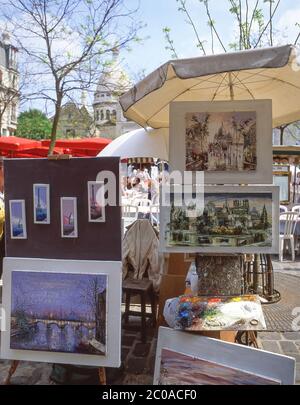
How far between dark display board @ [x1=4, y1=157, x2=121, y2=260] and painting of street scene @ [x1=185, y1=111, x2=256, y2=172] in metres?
0.54

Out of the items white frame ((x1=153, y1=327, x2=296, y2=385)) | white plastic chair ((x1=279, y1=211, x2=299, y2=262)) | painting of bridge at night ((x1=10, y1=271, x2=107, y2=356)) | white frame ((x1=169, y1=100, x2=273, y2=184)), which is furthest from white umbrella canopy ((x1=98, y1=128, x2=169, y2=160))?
white plastic chair ((x1=279, y1=211, x2=299, y2=262))

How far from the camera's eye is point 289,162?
1048 centimetres

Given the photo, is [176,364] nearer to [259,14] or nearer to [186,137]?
[186,137]

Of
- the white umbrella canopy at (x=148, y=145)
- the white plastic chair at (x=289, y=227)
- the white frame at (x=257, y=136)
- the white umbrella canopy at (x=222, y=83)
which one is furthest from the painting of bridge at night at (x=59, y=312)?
the white plastic chair at (x=289, y=227)

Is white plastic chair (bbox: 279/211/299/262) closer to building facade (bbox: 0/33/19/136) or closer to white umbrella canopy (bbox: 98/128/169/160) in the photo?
white umbrella canopy (bbox: 98/128/169/160)

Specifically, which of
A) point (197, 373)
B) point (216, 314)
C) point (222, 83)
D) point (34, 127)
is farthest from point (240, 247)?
point (34, 127)

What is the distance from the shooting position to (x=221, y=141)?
2744 millimetres

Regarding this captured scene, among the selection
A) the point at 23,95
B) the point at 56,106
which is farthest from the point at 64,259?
the point at 23,95

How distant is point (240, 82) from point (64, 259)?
1.94m

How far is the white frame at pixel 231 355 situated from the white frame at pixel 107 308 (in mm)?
328

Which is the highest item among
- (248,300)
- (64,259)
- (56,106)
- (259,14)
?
(259,14)

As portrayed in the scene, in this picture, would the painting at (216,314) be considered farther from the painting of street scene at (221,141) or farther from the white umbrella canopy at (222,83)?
the white umbrella canopy at (222,83)

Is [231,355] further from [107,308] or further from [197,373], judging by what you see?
[107,308]

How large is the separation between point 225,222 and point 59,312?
1.21 m
